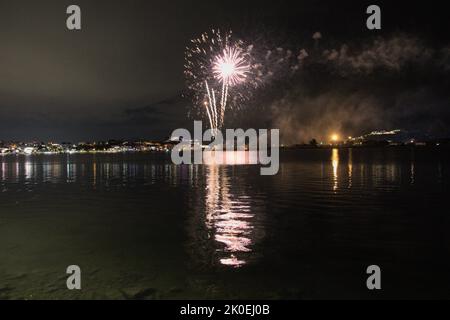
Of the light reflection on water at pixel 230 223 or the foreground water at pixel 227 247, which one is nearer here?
the foreground water at pixel 227 247

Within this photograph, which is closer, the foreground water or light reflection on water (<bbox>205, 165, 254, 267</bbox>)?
the foreground water

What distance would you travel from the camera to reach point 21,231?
64.3ft

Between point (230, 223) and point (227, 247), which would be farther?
point (230, 223)

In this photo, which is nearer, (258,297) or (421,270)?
(258,297)

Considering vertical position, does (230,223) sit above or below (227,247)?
above

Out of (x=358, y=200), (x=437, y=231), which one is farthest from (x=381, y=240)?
(x=358, y=200)

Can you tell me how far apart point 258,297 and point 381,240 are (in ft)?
26.9

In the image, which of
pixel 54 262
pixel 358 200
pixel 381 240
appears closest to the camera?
pixel 54 262

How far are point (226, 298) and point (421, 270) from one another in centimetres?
662

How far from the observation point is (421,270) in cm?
1329
